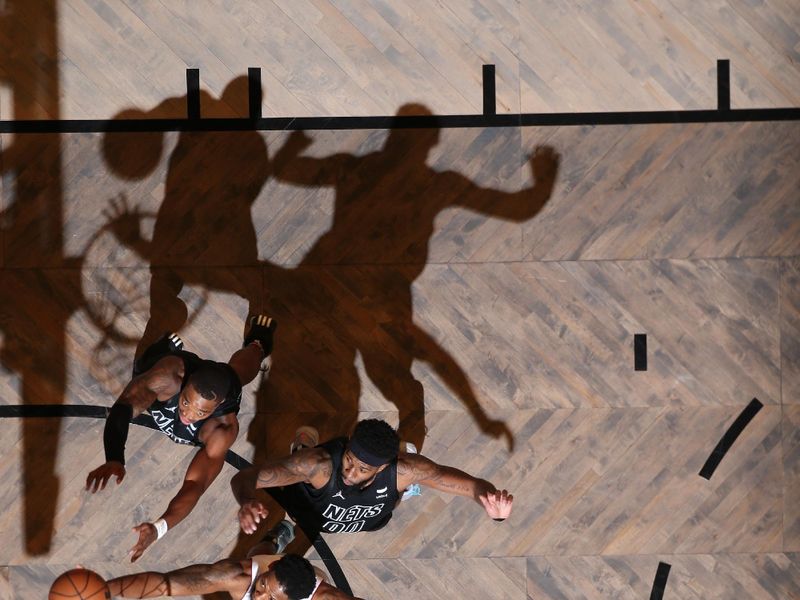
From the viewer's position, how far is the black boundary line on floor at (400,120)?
5.25 meters

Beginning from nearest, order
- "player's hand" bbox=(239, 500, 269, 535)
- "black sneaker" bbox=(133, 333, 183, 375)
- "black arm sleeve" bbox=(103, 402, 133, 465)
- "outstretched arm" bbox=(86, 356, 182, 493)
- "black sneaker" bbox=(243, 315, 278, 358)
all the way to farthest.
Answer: "player's hand" bbox=(239, 500, 269, 535) < "outstretched arm" bbox=(86, 356, 182, 493) < "black arm sleeve" bbox=(103, 402, 133, 465) < "black sneaker" bbox=(133, 333, 183, 375) < "black sneaker" bbox=(243, 315, 278, 358)

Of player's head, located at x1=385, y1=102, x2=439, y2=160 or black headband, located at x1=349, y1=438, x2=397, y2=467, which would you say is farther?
player's head, located at x1=385, y1=102, x2=439, y2=160

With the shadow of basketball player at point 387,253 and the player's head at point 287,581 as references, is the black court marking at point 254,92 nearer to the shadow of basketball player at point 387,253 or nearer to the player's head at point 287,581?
the shadow of basketball player at point 387,253

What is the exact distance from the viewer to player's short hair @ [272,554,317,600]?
411 centimetres

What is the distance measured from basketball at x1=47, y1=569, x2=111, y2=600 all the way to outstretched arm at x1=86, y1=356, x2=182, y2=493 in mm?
435

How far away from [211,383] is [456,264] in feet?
6.59

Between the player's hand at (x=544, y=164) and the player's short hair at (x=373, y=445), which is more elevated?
the player's hand at (x=544, y=164)

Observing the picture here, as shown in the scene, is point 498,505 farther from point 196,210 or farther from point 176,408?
point 196,210

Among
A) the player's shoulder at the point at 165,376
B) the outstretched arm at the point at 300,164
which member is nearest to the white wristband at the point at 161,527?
the player's shoulder at the point at 165,376

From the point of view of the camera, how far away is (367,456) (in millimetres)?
3963

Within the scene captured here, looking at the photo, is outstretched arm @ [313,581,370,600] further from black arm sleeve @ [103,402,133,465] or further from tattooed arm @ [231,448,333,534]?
black arm sleeve @ [103,402,133,465]

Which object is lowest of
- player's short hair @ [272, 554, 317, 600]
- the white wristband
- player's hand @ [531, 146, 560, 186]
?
the white wristband

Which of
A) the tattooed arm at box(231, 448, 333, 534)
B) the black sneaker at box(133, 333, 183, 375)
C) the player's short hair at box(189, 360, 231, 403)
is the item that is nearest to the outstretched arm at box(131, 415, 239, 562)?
the tattooed arm at box(231, 448, 333, 534)

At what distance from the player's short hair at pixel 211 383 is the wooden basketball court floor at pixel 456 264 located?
1.14 m
